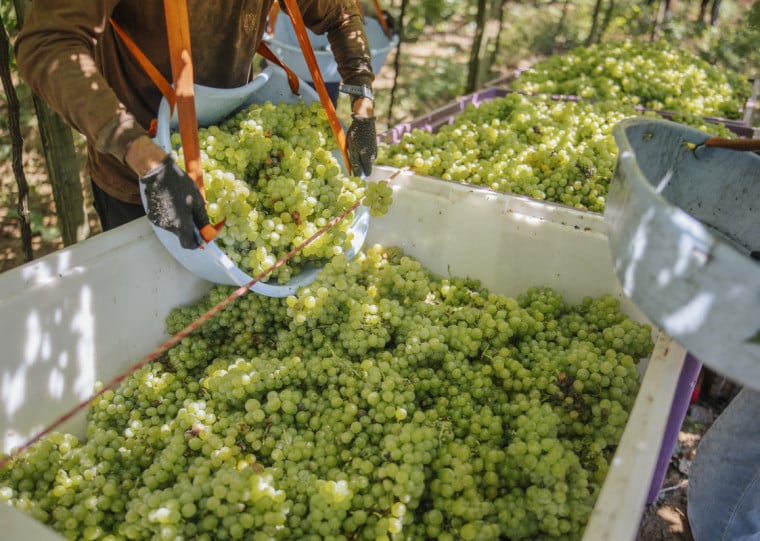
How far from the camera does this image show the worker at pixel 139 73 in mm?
1474

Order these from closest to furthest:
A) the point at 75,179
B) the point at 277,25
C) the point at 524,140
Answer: the point at 75,179, the point at 524,140, the point at 277,25

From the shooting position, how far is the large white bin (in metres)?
1.24

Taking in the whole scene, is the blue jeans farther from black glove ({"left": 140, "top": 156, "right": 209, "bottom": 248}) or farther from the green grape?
black glove ({"left": 140, "top": 156, "right": 209, "bottom": 248})

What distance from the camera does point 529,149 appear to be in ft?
8.84

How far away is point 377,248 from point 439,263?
10.5 inches

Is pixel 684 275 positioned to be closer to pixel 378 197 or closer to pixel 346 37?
pixel 378 197

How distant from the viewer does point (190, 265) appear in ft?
5.99

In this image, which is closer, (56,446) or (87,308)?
(56,446)

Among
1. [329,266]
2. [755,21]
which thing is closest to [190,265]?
[329,266]

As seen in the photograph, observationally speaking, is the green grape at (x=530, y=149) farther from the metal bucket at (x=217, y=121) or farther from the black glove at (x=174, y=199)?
the black glove at (x=174, y=199)

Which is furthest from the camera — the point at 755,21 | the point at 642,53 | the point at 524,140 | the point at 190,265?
the point at 642,53

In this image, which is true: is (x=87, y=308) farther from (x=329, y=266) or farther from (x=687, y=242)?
(x=687, y=242)

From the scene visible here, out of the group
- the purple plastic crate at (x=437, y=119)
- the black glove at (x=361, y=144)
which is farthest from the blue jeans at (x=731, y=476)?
the purple plastic crate at (x=437, y=119)

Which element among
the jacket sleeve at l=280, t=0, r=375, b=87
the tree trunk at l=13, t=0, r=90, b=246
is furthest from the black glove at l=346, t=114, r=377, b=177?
the tree trunk at l=13, t=0, r=90, b=246
